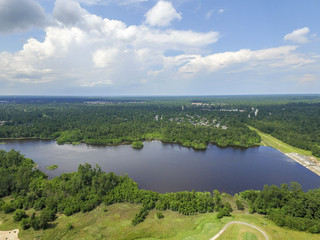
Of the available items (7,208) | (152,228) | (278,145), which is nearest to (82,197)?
(7,208)

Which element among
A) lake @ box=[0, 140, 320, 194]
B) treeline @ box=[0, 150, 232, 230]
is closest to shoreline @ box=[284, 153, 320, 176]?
lake @ box=[0, 140, 320, 194]

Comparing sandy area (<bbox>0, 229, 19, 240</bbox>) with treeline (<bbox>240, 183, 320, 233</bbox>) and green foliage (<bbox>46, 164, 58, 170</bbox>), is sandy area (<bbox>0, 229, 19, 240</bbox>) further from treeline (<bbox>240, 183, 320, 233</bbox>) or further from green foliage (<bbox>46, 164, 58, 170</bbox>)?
treeline (<bbox>240, 183, 320, 233</bbox>)

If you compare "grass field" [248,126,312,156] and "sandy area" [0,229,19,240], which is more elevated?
"grass field" [248,126,312,156]

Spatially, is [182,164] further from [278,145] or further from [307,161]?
[278,145]

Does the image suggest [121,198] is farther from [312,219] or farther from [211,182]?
[312,219]

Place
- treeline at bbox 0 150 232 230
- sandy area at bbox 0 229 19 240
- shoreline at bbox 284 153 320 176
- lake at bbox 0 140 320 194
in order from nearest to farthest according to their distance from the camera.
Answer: sandy area at bbox 0 229 19 240
treeline at bbox 0 150 232 230
lake at bbox 0 140 320 194
shoreline at bbox 284 153 320 176

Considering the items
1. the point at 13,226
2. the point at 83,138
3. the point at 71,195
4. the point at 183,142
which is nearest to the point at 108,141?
the point at 83,138
